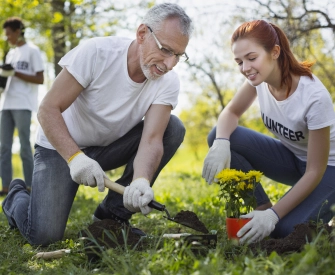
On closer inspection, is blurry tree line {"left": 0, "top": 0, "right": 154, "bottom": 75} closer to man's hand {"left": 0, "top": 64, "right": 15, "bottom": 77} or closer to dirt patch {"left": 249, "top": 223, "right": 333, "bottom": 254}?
man's hand {"left": 0, "top": 64, "right": 15, "bottom": 77}

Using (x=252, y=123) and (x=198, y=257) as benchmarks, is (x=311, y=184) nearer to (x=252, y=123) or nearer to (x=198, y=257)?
(x=198, y=257)

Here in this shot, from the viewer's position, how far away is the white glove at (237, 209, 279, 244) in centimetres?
262

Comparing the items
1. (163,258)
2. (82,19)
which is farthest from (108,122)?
(82,19)

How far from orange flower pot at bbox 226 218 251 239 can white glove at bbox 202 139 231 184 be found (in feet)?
1.59

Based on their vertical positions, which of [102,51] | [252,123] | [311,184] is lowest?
[252,123]

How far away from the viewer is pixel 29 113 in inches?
222

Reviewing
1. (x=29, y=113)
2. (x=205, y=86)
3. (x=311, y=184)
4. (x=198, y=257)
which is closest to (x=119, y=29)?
(x=205, y=86)

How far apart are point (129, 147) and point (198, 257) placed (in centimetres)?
126

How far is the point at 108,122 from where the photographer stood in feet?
10.2

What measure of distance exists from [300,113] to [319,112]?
0.13m

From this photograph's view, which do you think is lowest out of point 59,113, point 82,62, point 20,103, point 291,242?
point 20,103

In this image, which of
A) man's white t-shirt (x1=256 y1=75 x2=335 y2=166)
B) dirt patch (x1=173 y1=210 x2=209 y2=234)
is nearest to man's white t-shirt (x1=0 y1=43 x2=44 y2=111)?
man's white t-shirt (x1=256 y1=75 x2=335 y2=166)

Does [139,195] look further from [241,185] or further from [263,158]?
[263,158]

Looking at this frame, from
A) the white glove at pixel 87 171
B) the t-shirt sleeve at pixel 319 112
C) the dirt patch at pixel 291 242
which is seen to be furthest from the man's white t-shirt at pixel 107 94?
the dirt patch at pixel 291 242
